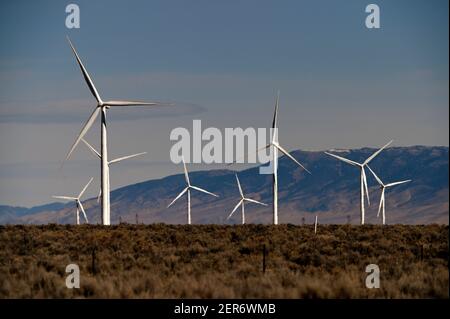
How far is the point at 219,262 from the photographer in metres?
35.0

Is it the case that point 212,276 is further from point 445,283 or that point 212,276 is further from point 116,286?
point 445,283

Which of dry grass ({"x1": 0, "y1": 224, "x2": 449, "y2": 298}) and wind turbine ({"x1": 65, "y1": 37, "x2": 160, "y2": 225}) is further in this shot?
wind turbine ({"x1": 65, "y1": 37, "x2": 160, "y2": 225})

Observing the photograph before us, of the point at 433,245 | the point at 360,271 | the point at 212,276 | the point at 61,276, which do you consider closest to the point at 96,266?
the point at 61,276

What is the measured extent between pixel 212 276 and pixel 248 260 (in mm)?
7384

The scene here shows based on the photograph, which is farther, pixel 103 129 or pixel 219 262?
pixel 103 129

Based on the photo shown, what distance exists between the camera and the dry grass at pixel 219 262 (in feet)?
86.0

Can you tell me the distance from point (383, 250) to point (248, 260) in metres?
7.97

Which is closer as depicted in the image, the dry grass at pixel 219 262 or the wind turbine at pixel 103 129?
the dry grass at pixel 219 262

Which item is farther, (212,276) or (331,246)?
(331,246)

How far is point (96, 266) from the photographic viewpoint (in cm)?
3341

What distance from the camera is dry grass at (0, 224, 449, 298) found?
26.2m
